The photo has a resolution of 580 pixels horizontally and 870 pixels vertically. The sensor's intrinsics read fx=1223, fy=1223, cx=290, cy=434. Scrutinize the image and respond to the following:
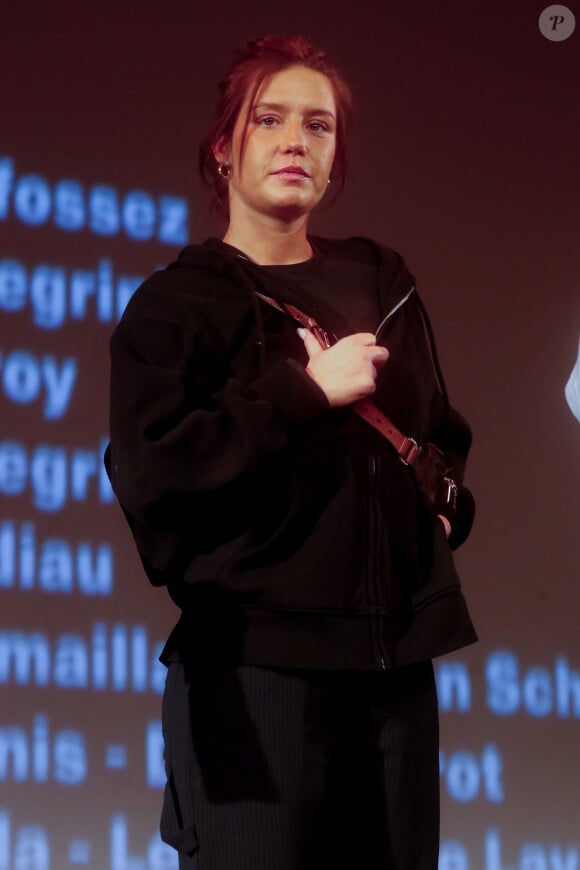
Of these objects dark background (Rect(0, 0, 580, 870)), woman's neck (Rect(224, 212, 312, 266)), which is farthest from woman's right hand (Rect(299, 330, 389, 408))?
dark background (Rect(0, 0, 580, 870))

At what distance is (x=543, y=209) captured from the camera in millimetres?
2377

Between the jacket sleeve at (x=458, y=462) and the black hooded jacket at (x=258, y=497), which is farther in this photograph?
the jacket sleeve at (x=458, y=462)

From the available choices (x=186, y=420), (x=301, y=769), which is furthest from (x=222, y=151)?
(x=301, y=769)

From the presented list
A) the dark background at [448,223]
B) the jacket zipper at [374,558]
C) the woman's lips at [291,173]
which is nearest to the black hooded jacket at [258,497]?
the jacket zipper at [374,558]

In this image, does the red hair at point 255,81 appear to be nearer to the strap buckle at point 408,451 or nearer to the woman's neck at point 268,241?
the woman's neck at point 268,241

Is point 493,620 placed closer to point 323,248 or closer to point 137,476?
point 323,248

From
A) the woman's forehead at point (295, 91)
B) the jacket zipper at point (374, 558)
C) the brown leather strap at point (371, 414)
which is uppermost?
the woman's forehead at point (295, 91)

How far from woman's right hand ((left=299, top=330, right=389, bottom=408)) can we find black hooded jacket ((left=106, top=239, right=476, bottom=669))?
0.02m

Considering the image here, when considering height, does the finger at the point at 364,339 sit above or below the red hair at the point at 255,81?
below

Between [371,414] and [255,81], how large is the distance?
0.40 metres

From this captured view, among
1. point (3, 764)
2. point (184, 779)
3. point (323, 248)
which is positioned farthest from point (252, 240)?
point (3, 764)

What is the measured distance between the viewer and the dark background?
6.96ft

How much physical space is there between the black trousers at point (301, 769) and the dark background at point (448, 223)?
97 cm

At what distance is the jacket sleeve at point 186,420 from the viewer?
112cm
